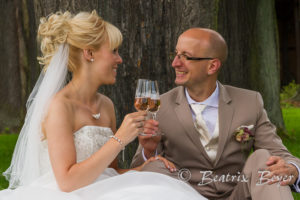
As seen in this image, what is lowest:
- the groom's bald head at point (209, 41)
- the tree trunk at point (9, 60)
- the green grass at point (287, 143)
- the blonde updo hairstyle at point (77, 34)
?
the green grass at point (287, 143)

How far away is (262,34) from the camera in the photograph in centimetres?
901

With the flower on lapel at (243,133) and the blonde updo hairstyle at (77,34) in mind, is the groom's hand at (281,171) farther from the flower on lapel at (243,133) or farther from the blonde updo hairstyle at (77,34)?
the blonde updo hairstyle at (77,34)

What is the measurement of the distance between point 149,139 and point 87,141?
1.77 ft

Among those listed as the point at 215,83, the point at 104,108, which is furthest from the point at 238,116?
the point at 104,108

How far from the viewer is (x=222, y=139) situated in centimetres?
386

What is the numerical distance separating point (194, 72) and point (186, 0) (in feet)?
4.34

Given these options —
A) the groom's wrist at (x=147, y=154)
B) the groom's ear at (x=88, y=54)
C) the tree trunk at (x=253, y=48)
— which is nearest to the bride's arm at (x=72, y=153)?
the groom's ear at (x=88, y=54)

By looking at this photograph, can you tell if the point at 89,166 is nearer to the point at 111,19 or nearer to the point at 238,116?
the point at 238,116

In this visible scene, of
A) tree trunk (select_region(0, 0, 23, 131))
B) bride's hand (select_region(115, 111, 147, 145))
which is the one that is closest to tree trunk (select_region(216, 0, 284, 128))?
bride's hand (select_region(115, 111, 147, 145))

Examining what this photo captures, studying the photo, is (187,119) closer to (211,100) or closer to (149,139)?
(211,100)

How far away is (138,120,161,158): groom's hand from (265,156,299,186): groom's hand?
2.79 ft

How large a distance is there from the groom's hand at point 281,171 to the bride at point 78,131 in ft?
1.90

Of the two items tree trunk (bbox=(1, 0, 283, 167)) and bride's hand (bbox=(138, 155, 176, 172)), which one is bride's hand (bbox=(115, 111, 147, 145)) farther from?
tree trunk (bbox=(1, 0, 283, 167))

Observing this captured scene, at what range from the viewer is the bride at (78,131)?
3.16m
